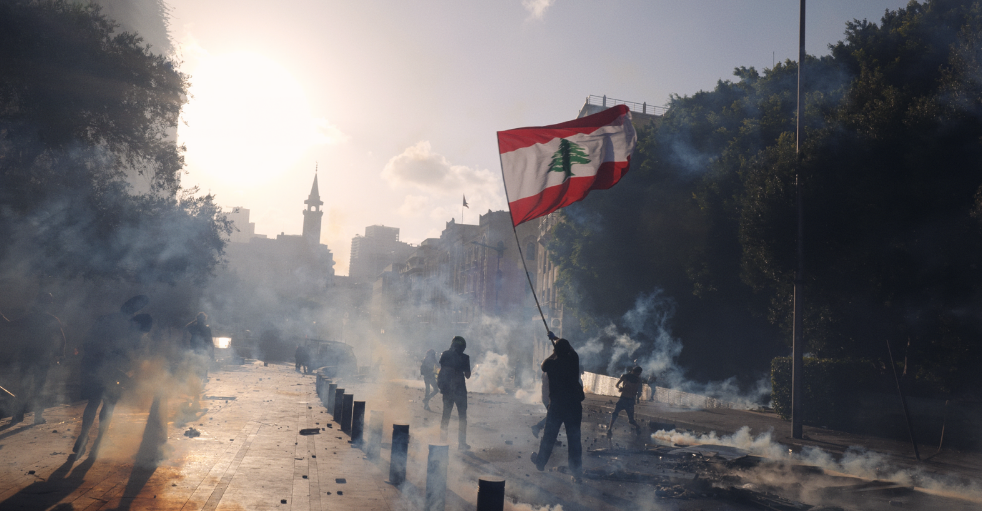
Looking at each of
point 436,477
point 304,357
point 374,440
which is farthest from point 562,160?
point 304,357

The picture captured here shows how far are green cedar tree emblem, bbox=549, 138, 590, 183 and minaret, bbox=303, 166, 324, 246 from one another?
5559 inches

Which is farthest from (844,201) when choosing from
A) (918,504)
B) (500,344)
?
(500,344)

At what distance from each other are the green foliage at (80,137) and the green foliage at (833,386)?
67.6ft

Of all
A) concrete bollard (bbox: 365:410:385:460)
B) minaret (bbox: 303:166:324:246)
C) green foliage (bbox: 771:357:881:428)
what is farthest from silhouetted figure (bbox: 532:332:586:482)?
minaret (bbox: 303:166:324:246)

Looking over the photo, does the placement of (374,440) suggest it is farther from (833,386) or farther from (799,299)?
(833,386)

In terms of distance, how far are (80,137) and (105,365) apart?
450 inches

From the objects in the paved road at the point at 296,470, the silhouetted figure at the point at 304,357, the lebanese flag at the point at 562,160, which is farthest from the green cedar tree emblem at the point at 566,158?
the silhouetted figure at the point at 304,357

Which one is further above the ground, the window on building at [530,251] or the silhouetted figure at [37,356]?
the window on building at [530,251]

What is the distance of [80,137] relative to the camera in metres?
18.0

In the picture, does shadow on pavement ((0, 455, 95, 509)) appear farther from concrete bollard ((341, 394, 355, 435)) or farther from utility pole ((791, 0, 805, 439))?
utility pole ((791, 0, 805, 439))

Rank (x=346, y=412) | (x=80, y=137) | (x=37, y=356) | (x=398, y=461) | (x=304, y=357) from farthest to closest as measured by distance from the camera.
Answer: (x=304, y=357) → (x=80, y=137) → (x=346, y=412) → (x=37, y=356) → (x=398, y=461)

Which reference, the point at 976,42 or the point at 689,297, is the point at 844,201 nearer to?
the point at 976,42

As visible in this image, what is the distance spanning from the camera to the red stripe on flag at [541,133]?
10266 mm

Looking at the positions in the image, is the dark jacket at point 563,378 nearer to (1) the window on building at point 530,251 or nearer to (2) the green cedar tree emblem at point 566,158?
(2) the green cedar tree emblem at point 566,158
